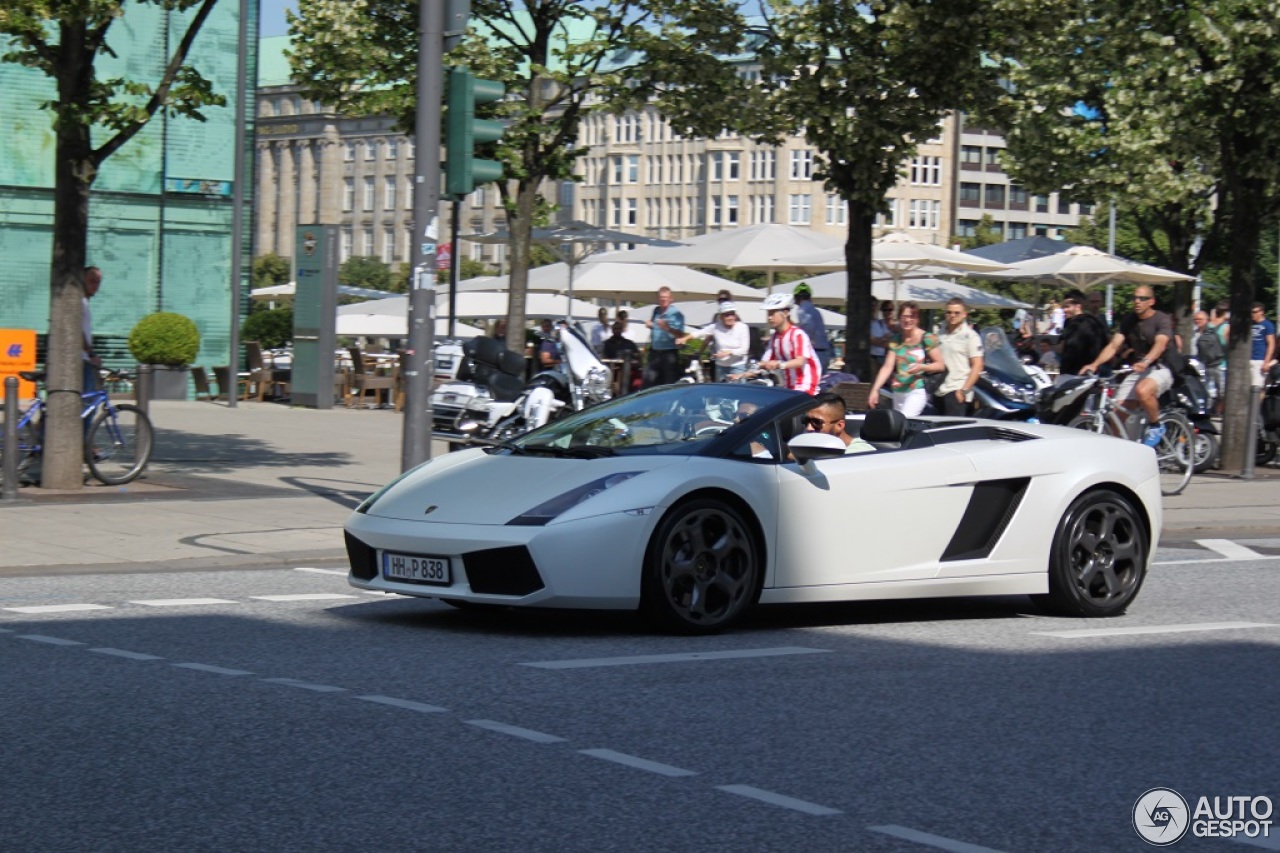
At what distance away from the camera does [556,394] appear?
19.6 metres

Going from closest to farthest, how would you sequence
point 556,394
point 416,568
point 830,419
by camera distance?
1. point 416,568
2. point 830,419
3. point 556,394

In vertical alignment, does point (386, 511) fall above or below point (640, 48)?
below

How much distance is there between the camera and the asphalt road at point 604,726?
543 centimetres

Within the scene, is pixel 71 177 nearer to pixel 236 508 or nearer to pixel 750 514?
pixel 236 508

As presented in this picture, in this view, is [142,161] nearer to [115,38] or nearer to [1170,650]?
[115,38]

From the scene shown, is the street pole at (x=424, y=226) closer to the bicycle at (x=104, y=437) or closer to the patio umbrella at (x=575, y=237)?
the bicycle at (x=104, y=437)

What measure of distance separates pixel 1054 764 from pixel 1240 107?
16443mm

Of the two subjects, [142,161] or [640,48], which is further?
[142,161]

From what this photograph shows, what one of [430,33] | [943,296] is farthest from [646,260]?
[430,33]

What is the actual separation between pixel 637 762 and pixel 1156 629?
451 centimetres

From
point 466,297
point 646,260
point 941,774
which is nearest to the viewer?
point 941,774

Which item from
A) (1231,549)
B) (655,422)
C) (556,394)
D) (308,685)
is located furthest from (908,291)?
(308,685)

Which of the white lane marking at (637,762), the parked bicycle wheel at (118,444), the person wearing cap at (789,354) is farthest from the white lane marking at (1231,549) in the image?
the parked bicycle wheel at (118,444)

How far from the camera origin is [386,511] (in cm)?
941
